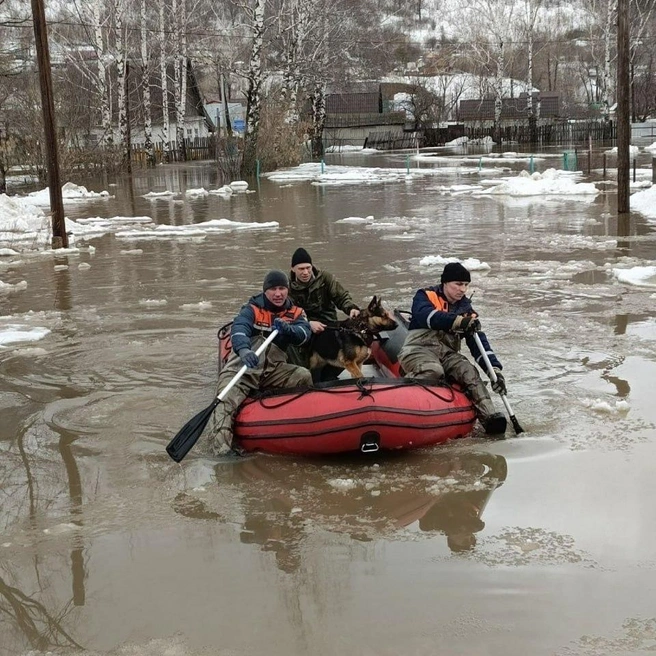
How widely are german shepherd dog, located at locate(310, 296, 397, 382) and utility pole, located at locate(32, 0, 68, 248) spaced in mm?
10313

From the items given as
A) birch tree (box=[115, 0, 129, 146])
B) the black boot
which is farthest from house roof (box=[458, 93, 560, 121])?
the black boot

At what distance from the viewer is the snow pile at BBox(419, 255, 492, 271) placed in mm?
12570

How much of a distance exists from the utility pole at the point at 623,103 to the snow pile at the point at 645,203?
0.75m

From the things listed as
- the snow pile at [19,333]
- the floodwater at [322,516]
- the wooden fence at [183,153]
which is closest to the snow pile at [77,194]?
the wooden fence at [183,153]

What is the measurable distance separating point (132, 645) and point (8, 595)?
2.75 ft

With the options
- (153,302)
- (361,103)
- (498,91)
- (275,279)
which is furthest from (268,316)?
(361,103)

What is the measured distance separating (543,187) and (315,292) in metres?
18.1

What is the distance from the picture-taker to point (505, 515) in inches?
193

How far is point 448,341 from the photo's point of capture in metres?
6.50

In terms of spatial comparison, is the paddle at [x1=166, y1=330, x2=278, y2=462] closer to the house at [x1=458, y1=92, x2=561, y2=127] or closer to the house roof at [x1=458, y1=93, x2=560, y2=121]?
the house at [x1=458, y1=92, x2=561, y2=127]

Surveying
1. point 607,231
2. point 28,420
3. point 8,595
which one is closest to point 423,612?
point 8,595

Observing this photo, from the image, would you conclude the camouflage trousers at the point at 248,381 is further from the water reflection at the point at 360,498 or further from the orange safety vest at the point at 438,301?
the orange safety vest at the point at 438,301

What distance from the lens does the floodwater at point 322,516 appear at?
3795mm

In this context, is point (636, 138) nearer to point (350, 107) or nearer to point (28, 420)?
point (350, 107)
